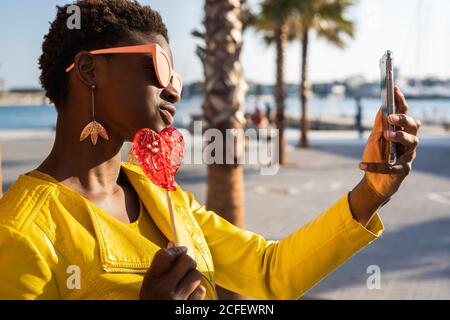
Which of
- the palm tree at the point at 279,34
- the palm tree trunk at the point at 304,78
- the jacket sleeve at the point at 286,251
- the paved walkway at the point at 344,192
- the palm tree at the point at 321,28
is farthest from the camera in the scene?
the palm tree trunk at the point at 304,78

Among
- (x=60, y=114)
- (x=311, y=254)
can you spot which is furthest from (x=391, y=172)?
(x=60, y=114)

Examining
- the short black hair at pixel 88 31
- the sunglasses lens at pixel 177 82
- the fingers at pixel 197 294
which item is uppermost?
the short black hair at pixel 88 31

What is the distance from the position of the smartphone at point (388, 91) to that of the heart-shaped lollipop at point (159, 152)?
0.60 metres

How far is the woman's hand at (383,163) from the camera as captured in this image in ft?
5.45

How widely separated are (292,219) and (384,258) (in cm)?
242

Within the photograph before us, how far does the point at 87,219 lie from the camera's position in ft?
5.49

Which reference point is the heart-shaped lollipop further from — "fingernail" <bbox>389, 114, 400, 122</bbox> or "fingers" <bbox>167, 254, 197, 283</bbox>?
"fingernail" <bbox>389, 114, 400, 122</bbox>

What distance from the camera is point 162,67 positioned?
1683 mm

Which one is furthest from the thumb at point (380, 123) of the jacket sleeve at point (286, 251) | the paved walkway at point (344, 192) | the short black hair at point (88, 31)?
the paved walkway at point (344, 192)

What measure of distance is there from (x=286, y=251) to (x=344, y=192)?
1057 centimetres

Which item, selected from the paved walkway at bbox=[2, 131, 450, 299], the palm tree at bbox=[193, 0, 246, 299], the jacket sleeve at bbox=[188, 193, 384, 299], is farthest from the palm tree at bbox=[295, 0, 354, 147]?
the jacket sleeve at bbox=[188, 193, 384, 299]

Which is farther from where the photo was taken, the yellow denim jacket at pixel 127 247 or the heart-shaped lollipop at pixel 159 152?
the heart-shaped lollipop at pixel 159 152

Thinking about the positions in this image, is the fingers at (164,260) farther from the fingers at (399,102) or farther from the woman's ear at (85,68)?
the fingers at (399,102)

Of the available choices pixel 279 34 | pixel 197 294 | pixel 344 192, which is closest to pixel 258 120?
pixel 279 34
